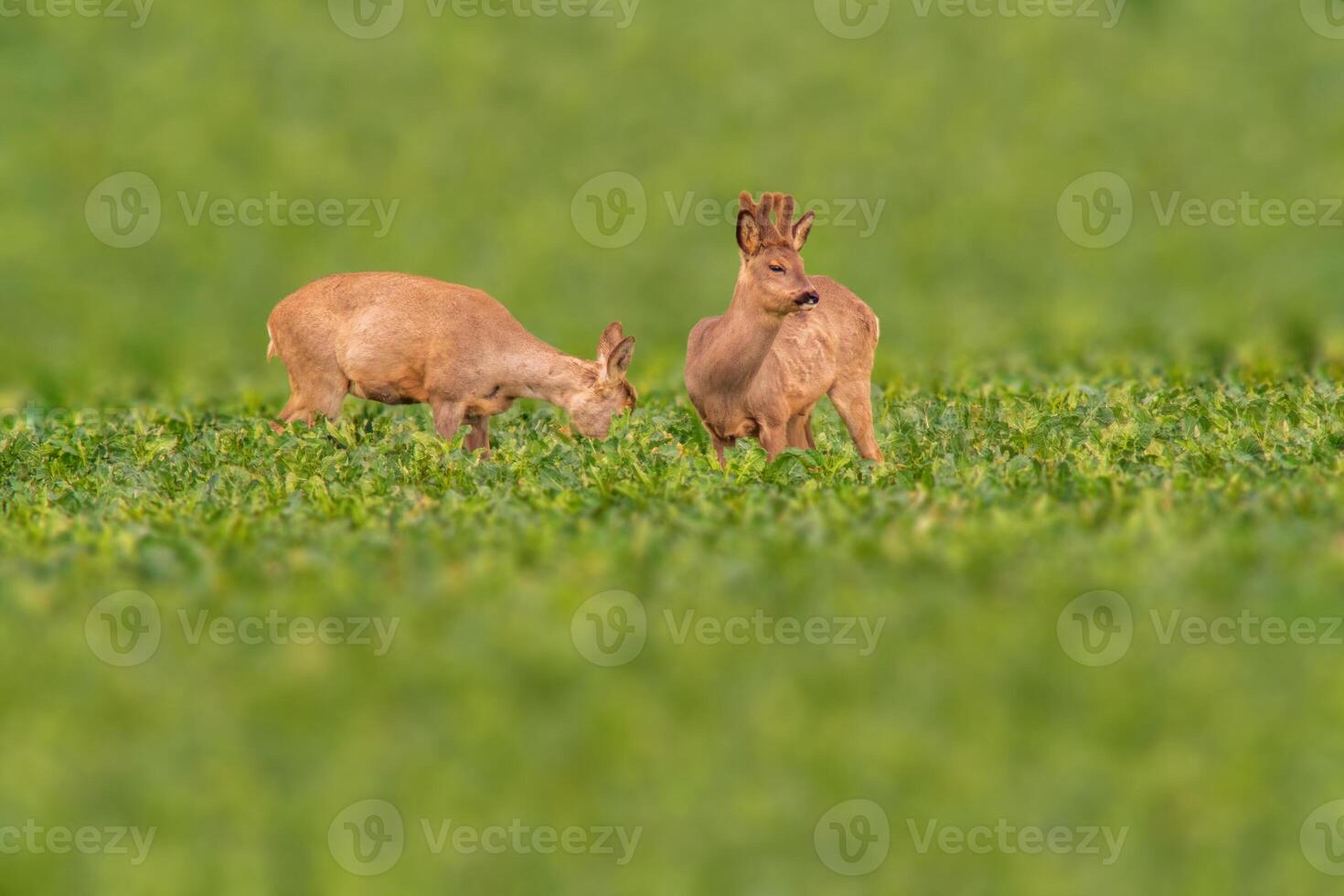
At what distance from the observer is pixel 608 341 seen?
49.3ft

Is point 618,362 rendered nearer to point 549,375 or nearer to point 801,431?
point 549,375

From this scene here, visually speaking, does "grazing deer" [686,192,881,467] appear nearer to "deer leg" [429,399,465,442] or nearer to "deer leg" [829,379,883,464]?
"deer leg" [829,379,883,464]

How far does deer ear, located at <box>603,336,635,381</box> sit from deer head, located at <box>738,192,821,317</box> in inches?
58.5

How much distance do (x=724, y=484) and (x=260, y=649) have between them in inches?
162

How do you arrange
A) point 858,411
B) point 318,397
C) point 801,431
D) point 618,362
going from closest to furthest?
1. point 858,411
2. point 801,431
3. point 618,362
4. point 318,397

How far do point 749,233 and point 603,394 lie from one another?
2.18 m

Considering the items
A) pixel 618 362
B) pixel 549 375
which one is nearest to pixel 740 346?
pixel 618 362

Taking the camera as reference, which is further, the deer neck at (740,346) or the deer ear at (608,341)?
the deer ear at (608,341)

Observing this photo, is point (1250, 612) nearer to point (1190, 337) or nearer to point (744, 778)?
point (744, 778)

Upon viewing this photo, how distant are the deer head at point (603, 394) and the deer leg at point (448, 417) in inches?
33.9

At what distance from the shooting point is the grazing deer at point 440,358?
14961mm

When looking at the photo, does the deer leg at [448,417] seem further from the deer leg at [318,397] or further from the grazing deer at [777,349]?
the grazing deer at [777,349]

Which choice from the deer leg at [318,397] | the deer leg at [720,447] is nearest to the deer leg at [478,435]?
the deer leg at [318,397]

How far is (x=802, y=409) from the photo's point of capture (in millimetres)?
14062
